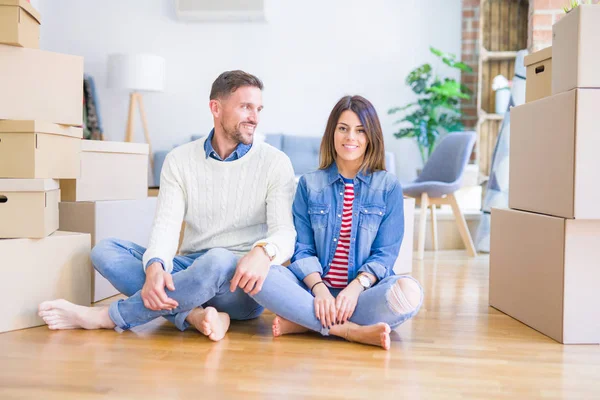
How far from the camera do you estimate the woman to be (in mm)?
1858

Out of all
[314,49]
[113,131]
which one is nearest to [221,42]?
[314,49]

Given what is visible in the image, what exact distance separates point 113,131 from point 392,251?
13.9 ft

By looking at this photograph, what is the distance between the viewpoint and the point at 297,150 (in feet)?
17.1

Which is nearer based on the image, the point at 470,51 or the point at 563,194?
the point at 563,194

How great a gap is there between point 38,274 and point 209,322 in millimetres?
574

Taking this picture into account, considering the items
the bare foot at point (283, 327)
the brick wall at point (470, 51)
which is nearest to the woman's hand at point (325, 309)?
the bare foot at point (283, 327)

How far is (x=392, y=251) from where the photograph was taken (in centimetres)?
196

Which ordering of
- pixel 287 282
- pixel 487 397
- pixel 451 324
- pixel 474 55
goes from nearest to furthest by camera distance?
pixel 487 397 → pixel 287 282 → pixel 451 324 → pixel 474 55

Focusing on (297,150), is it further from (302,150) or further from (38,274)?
(38,274)

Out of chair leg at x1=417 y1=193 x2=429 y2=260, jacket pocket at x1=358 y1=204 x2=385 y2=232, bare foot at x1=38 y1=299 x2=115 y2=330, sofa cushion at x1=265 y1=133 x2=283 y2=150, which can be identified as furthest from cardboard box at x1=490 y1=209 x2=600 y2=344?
sofa cushion at x1=265 y1=133 x2=283 y2=150

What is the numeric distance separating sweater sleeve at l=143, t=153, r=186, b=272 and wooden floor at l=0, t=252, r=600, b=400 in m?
0.24

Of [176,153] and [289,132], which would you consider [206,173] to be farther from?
[289,132]

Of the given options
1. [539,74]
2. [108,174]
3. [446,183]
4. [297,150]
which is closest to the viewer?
[539,74]

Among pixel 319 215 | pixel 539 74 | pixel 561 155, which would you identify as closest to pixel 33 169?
pixel 319 215
